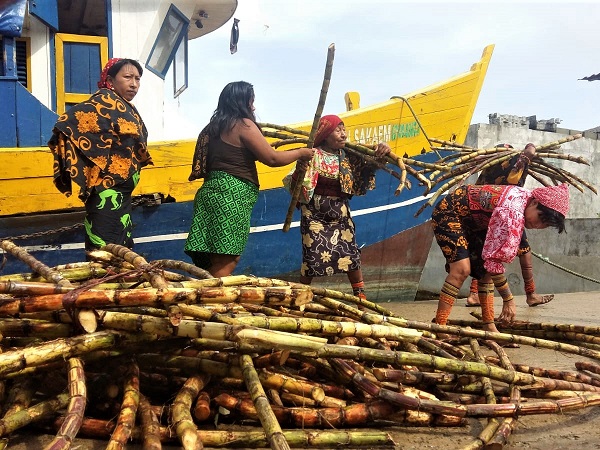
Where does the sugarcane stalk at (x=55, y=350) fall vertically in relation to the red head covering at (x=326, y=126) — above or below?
below

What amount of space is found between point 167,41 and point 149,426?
4.98m

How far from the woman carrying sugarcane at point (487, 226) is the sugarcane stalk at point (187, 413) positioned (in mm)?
2135

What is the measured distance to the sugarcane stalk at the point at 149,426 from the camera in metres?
1.57

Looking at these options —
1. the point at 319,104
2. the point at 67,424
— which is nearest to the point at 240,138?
the point at 319,104

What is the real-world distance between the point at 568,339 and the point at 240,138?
241cm

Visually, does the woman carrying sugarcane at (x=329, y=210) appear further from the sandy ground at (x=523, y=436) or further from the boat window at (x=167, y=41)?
the boat window at (x=167, y=41)

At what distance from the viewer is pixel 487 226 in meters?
3.93

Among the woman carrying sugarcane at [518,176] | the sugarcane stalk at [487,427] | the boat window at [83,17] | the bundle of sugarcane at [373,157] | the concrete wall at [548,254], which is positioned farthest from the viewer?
the concrete wall at [548,254]

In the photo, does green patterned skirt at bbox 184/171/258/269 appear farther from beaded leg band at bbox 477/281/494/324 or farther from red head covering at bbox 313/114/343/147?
beaded leg band at bbox 477/281/494/324

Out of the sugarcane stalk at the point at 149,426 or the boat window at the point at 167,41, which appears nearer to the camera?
the sugarcane stalk at the point at 149,426

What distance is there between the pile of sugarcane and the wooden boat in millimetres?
2280

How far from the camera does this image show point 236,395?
1964 millimetres

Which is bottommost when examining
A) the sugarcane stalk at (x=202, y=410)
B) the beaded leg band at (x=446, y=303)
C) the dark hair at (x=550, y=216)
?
the beaded leg band at (x=446, y=303)

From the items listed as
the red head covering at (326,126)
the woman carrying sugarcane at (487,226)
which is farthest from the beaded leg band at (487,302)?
the red head covering at (326,126)
